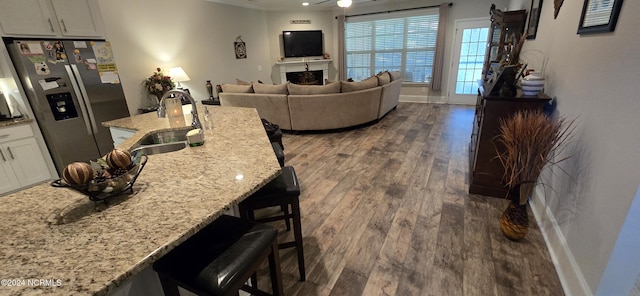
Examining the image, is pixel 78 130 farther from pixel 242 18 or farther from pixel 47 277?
pixel 242 18

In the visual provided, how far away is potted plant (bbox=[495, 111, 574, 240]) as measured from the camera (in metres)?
1.67

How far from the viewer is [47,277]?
608 mm

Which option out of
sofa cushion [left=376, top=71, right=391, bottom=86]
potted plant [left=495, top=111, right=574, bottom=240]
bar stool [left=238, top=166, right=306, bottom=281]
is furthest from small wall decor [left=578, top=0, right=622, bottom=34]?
sofa cushion [left=376, top=71, right=391, bottom=86]

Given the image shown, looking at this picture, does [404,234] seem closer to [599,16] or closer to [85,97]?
[599,16]

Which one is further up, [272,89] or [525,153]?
[272,89]

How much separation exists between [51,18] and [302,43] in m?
5.21

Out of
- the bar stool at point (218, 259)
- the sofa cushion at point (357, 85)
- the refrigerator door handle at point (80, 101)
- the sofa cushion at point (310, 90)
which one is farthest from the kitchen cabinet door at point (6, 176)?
the sofa cushion at point (357, 85)

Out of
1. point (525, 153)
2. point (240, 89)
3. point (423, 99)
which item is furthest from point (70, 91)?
point (423, 99)

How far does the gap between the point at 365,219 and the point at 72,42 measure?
370 cm

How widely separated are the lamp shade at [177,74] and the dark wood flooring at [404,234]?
8.45 ft

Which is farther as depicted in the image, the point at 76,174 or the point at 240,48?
the point at 240,48

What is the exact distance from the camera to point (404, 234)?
2029 mm

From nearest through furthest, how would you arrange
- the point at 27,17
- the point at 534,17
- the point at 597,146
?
the point at 597,146 < the point at 27,17 < the point at 534,17

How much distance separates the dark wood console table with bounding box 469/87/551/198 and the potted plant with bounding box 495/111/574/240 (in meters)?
0.34
